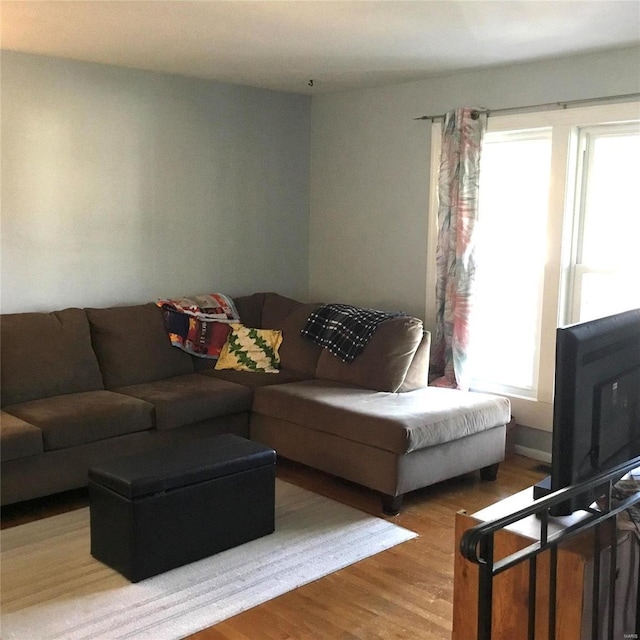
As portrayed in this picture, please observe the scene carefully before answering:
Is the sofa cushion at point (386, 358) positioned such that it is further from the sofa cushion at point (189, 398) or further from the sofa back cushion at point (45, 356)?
the sofa back cushion at point (45, 356)

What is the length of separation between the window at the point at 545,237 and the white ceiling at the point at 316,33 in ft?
1.51

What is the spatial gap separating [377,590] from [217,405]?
5.23ft

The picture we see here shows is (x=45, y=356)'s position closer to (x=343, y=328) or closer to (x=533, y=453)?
(x=343, y=328)

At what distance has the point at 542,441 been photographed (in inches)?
179

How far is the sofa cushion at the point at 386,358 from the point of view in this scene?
4.30 metres

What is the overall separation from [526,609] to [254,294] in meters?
3.69

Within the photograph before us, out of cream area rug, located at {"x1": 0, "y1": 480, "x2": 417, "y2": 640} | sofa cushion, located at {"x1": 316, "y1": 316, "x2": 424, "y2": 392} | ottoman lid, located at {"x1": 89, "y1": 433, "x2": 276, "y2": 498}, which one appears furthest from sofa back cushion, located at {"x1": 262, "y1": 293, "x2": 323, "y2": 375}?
ottoman lid, located at {"x1": 89, "y1": 433, "x2": 276, "y2": 498}

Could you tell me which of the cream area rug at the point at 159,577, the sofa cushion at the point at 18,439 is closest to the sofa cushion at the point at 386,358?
the cream area rug at the point at 159,577

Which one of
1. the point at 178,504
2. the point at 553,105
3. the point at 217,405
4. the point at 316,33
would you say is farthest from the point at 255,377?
the point at 553,105

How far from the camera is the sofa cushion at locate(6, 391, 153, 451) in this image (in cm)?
367

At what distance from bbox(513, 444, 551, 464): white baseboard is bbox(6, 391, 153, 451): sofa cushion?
222cm

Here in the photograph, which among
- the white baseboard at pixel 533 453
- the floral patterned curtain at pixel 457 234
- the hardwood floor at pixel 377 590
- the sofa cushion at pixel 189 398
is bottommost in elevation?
the hardwood floor at pixel 377 590

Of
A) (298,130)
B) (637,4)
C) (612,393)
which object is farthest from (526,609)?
(298,130)

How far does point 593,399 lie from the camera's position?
1.86 meters
